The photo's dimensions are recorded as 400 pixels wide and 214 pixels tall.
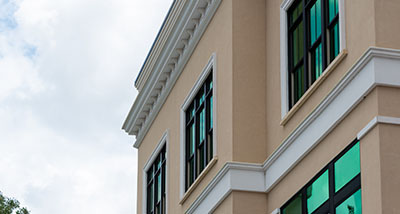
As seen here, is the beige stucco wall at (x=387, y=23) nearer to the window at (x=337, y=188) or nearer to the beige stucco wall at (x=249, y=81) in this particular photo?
the window at (x=337, y=188)

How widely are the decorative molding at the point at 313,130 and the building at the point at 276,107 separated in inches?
0.8

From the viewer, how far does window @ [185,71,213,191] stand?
877 inches

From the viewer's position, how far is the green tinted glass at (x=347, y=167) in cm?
1573

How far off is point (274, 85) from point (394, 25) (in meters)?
4.72

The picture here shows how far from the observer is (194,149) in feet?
76.2

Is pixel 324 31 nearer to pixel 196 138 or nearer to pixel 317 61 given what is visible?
pixel 317 61

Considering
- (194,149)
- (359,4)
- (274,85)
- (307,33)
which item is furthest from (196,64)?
(359,4)

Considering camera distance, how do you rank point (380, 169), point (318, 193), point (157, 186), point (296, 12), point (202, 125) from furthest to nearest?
point (157, 186) → point (202, 125) → point (296, 12) → point (318, 193) → point (380, 169)

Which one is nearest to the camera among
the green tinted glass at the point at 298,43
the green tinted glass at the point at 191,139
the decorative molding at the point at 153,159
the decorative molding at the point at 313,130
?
the decorative molding at the point at 313,130

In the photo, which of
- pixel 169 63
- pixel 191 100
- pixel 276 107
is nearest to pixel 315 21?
pixel 276 107

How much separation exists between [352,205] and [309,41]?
3929 mm

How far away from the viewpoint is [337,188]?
644 inches

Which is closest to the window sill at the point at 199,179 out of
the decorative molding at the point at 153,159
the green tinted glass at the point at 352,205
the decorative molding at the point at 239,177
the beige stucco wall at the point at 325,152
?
the decorative molding at the point at 239,177

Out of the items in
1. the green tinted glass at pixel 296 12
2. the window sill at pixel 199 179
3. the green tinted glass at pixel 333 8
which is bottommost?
the window sill at pixel 199 179
